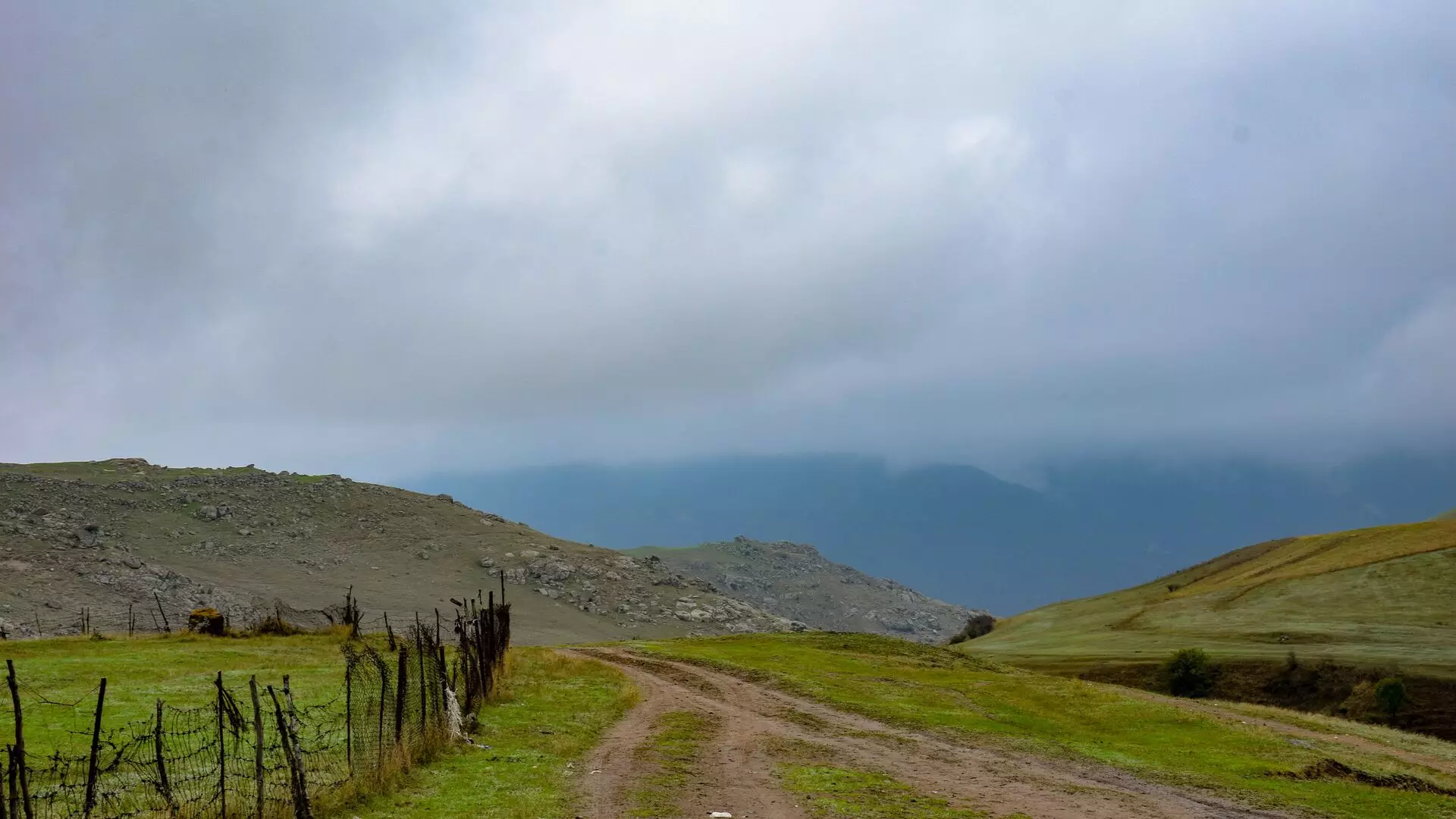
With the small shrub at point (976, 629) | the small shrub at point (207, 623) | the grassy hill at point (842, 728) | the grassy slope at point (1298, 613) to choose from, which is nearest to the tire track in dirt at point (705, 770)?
the grassy hill at point (842, 728)

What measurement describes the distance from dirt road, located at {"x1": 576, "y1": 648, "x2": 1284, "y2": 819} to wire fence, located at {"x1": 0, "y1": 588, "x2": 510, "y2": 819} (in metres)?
4.63

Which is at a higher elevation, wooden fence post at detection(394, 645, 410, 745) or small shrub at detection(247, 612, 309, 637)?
wooden fence post at detection(394, 645, 410, 745)

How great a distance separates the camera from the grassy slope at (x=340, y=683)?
17922 mm

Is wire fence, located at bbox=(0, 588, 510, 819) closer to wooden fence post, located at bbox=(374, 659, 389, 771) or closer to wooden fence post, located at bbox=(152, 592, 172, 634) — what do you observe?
wooden fence post, located at bbox=(374, 659, 389, 771)

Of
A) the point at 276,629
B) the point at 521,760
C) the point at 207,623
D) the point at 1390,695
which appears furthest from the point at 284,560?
the point at 1390,695

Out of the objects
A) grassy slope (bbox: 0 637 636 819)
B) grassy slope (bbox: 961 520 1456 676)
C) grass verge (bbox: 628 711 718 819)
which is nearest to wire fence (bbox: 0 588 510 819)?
grassy slope (bbox: 0 637 636 819)

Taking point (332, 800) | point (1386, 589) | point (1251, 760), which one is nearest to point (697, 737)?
point (332, 800)

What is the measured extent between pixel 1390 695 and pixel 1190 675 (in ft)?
37.9

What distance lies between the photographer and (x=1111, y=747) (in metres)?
30.0

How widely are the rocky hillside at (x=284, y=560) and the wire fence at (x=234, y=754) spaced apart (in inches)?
2078

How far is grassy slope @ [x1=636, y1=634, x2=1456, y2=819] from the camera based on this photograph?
923 inches

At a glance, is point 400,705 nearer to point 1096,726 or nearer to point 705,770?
point 705,770

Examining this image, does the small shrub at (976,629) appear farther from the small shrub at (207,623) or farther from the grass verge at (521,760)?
the grass verge at (521,760)

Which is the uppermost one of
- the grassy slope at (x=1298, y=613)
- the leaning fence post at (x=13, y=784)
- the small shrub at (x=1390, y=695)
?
the leaning fence post at (x=13, y=784)
